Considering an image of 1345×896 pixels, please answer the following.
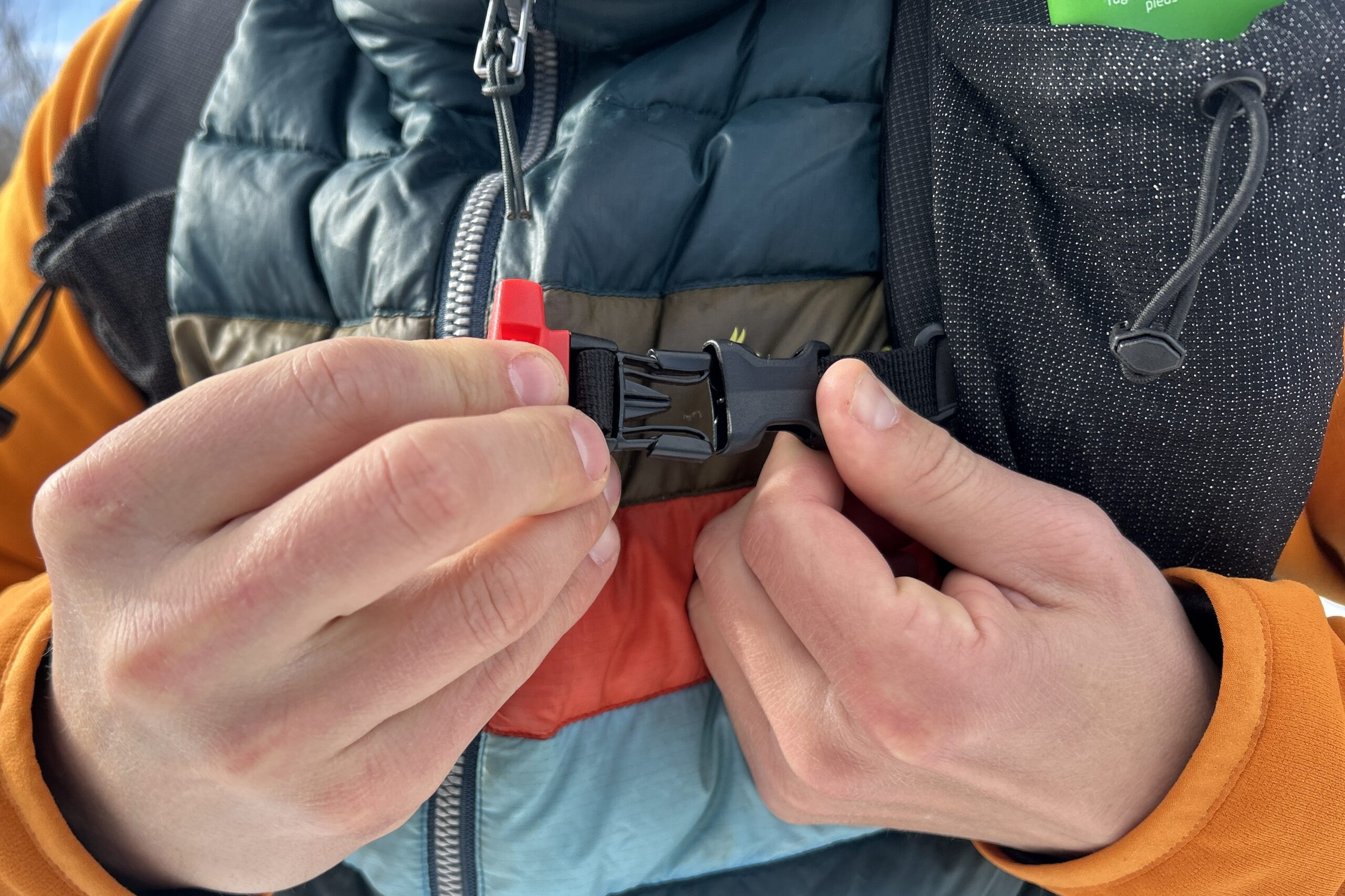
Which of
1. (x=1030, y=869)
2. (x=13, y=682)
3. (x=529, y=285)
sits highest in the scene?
(x=529, y=285)

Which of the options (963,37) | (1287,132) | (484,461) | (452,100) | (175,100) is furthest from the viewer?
(175,100)

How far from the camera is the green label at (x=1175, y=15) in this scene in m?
0.59

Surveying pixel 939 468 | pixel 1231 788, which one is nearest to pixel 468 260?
pixel 939 468

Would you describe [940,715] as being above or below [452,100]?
below

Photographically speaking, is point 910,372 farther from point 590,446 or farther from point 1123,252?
point 590,446

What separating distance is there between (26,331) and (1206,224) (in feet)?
4.00

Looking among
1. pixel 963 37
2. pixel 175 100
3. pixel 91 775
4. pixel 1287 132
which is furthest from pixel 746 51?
pixel 91 775

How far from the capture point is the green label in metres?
0.59

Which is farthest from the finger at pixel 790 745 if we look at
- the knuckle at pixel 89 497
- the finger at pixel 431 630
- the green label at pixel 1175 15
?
the green label at pixel 1175 15

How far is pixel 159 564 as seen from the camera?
1.48ft

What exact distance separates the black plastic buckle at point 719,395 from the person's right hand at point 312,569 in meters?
0.10

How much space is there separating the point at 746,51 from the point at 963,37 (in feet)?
0.70

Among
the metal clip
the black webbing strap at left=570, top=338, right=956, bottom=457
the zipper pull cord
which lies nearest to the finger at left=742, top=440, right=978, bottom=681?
the black webbing strap at left=570, top=338, right=956, bottom=457

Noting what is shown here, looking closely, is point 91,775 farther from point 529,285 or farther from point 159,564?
point 529,285
